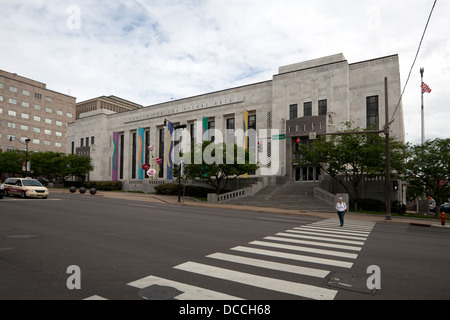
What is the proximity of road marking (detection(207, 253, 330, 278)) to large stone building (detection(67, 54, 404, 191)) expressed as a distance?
26579 mm

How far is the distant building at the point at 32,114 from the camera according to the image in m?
90.0

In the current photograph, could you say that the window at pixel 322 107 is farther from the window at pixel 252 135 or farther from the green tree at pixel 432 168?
the green tree at pixel 432 168

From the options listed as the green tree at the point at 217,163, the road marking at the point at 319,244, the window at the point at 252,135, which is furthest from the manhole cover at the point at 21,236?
the window at the point at 252,135

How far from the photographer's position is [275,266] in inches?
261

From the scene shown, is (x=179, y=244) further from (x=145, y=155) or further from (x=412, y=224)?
(x=145, y=155)

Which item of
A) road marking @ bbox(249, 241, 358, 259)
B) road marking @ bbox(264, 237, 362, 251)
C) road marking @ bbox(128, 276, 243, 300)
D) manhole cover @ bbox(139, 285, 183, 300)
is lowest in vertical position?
road marking @ bbox(264, 237, 362, 251)

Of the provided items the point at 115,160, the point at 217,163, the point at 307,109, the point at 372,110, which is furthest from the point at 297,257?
the point at 115,160

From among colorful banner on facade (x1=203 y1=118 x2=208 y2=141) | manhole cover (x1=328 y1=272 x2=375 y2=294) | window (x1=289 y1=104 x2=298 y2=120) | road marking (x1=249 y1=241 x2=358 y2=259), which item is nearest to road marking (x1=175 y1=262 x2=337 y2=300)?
manhole cover (x1=328 y1=272 x2=375 y2=294)

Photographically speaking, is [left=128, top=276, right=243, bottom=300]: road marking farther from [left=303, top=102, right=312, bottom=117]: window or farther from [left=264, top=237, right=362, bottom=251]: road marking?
[left=303, top=102, right=312, bottom=117]: window

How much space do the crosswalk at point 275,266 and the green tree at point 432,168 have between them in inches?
785

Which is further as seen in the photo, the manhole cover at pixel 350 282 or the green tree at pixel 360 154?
the green tree at pixel 360 154

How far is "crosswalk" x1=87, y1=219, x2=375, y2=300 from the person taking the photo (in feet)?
16.5

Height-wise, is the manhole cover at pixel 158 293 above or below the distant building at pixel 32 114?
below

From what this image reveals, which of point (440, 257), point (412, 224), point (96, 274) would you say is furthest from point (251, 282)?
point (412, 224)
